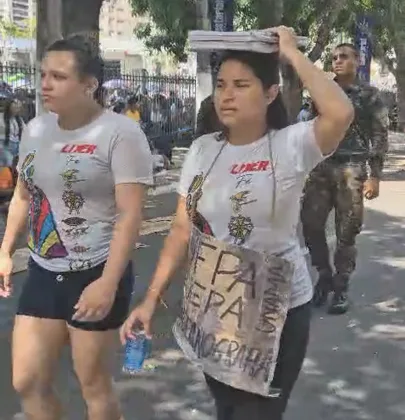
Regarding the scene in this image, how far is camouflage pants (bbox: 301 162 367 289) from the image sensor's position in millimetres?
5840

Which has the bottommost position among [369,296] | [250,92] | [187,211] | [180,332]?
[369,296]

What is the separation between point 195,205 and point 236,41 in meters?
0.54

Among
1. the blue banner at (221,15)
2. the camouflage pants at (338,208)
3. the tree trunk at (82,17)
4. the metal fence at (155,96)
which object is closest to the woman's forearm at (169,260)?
the camouflage pants at (338,208)

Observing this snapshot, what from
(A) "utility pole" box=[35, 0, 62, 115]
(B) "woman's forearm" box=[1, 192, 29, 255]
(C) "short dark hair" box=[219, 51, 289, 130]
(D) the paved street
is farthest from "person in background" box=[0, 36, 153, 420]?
(A) "utility pole" box=[35, 0, 62, 115]

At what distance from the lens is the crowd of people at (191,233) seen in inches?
99.6

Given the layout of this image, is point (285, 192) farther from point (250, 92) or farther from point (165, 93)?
point (165, 93)

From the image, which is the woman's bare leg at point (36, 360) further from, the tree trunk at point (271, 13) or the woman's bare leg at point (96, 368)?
the tree trunk at point (271, 13)

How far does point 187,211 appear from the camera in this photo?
8.92 feet

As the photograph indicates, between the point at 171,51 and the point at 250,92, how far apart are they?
24.8 meters

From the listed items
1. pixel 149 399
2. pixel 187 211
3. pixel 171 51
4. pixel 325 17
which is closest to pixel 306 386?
pixel 149 399

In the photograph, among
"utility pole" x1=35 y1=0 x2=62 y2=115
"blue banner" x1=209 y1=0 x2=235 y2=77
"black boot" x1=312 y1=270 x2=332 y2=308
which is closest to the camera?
→ "black boot" x1=312 y1=270 x2=332 y2=308

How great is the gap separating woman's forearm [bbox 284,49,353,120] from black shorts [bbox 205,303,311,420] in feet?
2.08

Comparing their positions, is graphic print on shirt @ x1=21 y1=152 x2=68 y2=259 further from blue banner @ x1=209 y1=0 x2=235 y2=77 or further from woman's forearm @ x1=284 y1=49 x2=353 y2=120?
blue banner @ x1=209 y1=0 x2=235 y2=77

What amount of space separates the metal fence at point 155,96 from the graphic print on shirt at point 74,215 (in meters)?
14.1
